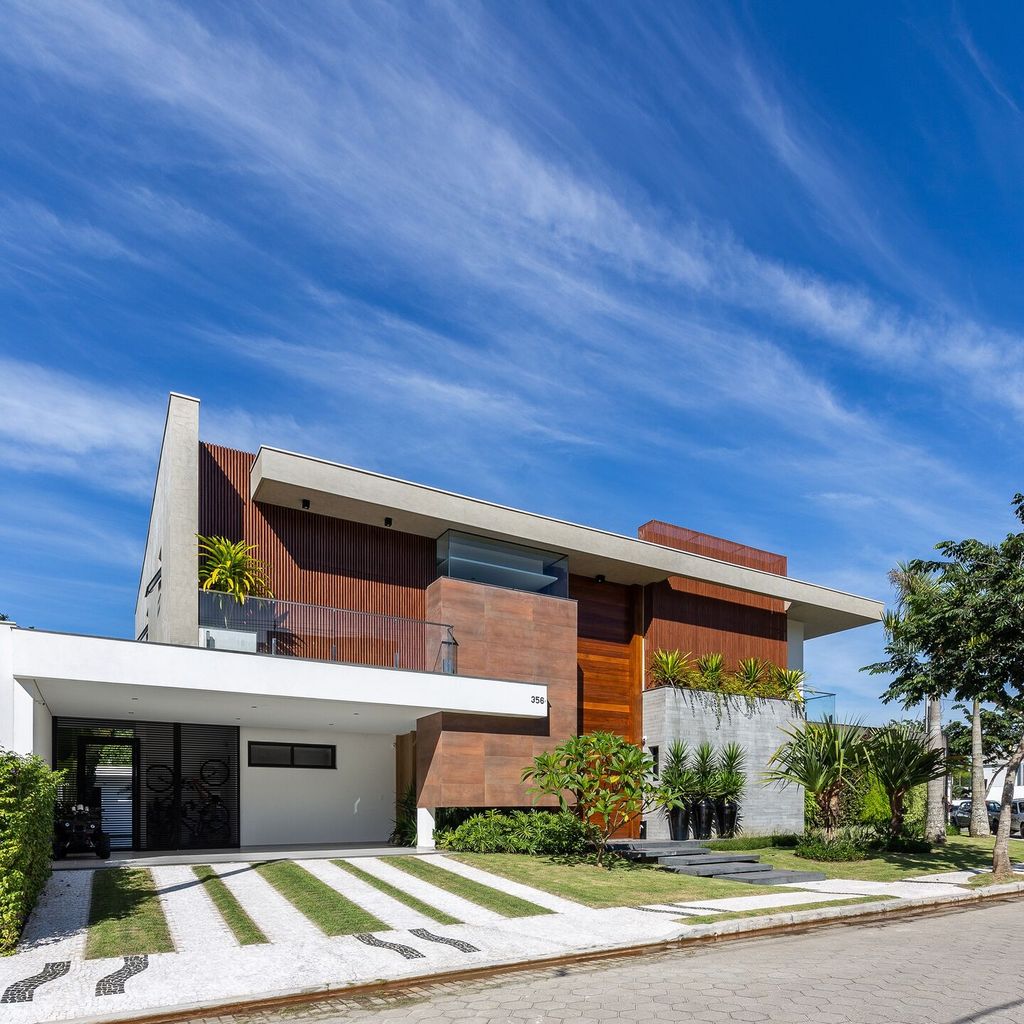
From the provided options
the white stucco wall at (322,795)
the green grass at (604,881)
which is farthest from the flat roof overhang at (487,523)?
the green grass at (604,881)

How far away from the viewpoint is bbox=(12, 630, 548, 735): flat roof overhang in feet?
50.7

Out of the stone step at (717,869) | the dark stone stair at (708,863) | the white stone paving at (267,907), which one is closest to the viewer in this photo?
the white stone paving at (267,907)

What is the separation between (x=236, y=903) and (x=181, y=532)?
26.3 ft

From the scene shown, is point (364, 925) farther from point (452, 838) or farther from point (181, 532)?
point (181, 532)

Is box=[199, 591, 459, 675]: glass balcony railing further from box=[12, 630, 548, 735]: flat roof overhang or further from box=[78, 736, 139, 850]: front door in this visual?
box=[78, 736, 139, 850]: front door

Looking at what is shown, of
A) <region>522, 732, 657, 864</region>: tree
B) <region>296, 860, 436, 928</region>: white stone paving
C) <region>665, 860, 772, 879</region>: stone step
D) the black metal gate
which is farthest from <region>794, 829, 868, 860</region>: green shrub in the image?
the black metal gate

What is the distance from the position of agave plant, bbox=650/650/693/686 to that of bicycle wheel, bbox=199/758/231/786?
11.2m

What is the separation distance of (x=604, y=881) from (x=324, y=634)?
712 centimetres

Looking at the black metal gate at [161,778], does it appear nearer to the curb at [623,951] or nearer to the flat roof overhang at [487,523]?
the flat roof overhang at [487,523]

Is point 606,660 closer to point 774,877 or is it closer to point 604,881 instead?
point 774,877

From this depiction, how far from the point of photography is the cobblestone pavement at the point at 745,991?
7820 mm

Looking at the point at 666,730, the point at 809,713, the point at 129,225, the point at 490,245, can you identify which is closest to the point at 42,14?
the point at 129,225

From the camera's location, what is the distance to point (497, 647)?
853 inches

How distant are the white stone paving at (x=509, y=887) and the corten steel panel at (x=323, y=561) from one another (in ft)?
14.1
